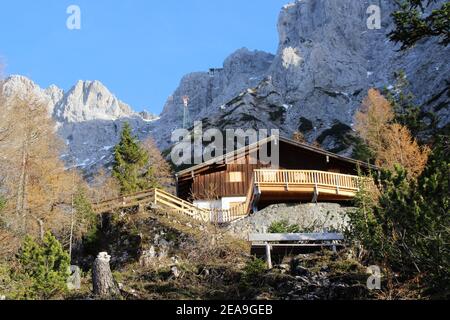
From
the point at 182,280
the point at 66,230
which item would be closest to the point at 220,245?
the point at 182,280

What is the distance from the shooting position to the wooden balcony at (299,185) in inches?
1112

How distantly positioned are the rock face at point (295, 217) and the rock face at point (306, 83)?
41800mm

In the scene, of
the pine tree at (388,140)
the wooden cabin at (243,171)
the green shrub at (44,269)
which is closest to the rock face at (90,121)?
the pine tree at (388,140)

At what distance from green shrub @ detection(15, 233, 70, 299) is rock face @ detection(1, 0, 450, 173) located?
2201 inches

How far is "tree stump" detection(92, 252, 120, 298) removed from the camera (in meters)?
12.3

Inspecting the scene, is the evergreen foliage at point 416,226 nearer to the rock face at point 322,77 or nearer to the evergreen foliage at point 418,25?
the evergreen foliage at point 418,25

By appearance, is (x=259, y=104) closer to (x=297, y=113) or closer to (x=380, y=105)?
(x=297, y=113)

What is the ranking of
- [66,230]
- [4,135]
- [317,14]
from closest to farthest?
[4,135] → [66,230] → [317,14]

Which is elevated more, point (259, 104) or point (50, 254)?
point (259, 104)

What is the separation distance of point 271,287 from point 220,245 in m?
5.89

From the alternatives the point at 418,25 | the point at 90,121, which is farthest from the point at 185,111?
the point at 418,25

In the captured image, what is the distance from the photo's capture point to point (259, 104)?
336 ft
